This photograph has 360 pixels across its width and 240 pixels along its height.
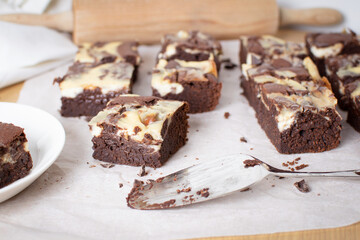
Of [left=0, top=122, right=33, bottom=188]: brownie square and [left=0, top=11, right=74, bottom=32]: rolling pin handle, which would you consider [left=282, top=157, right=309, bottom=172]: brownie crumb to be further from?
[left=0, top=11, right=74, bottom=32]: rolling pin handle

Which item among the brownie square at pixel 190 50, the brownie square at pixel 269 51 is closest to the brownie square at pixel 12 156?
the brownie square at pixel 190 50

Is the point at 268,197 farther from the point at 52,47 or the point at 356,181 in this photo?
the point at 52,47

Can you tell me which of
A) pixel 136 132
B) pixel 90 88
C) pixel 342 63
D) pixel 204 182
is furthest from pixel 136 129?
pixel 342 63

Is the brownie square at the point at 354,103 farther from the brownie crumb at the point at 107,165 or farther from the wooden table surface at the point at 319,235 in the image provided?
the brownie crumb at the point at 107,165

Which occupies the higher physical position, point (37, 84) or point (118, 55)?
point (118, 55)

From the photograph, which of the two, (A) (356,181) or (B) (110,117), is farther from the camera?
(B) (110,117)

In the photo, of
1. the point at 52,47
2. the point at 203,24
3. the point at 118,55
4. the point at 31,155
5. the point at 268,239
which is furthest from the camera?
the point at 203,24

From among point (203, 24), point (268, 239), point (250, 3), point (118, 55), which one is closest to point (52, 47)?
point (118, 55)
